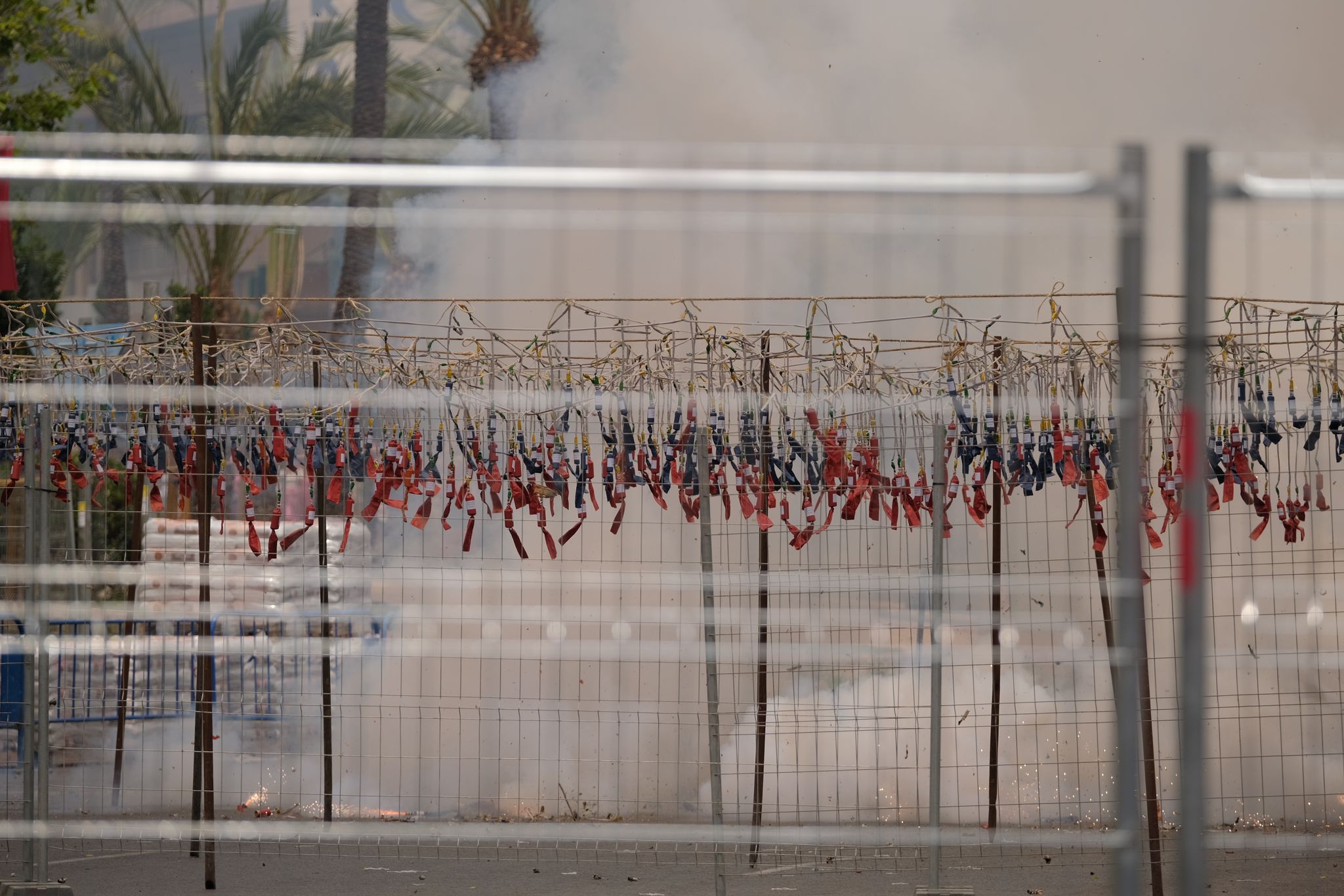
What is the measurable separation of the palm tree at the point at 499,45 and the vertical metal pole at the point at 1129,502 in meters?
7.58

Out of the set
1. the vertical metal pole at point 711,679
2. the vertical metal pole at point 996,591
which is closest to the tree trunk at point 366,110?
the vertical metal pole at point 996,591

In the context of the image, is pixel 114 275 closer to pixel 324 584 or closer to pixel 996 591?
pixel 324 584

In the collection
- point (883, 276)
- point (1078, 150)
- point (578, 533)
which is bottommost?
point (578, 533)

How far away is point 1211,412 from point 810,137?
3721 millimetres

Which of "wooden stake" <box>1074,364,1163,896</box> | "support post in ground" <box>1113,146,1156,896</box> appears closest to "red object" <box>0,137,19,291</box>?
"wooden stake" <box>1074,364,1163,896</box>

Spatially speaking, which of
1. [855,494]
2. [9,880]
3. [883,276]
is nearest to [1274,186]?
[855,494]

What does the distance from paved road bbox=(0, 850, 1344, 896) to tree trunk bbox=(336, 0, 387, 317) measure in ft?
16.3

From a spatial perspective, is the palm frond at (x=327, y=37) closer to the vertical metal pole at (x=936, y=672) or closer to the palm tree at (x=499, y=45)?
the palm tree at (x=499, y=45)

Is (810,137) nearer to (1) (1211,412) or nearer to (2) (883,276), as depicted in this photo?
(2) (883,276)

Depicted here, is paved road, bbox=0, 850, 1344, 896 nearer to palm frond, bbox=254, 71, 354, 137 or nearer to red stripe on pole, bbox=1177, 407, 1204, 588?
red stripe on pole, bbox=1177, 407, 1204, 588

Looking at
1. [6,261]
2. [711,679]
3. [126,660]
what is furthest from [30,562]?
[6,261]

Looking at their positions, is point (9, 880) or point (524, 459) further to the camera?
point (524, 459)

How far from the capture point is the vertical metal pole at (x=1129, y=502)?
2072 millimetres

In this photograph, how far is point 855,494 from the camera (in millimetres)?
4582
